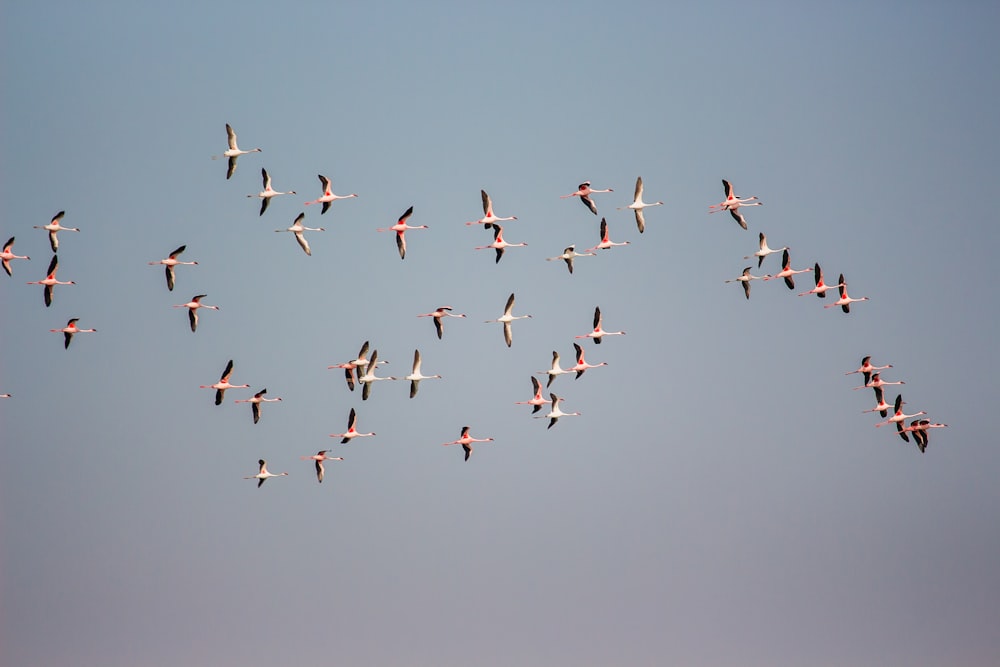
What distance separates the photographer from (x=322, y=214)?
54906 mm

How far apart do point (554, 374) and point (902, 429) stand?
12.9 m

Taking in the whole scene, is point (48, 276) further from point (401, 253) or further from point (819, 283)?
point (819, 283)

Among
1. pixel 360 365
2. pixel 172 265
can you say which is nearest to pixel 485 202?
pixel 360 365

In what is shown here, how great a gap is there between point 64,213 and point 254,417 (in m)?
9.96

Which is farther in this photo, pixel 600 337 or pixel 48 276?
pixel 600 337

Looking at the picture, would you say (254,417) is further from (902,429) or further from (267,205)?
(902,429)

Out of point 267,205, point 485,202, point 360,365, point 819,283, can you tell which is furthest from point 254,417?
point 819,283

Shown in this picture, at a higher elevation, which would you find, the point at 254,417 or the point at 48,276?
the point at 48,276

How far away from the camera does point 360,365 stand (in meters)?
55.9

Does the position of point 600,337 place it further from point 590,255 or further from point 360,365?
point 360,365

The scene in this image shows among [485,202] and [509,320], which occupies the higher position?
[485,202]

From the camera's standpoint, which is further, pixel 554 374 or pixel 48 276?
pixel 554 374

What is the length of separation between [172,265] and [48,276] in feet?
13.7

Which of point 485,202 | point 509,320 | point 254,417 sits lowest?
point 254,417
